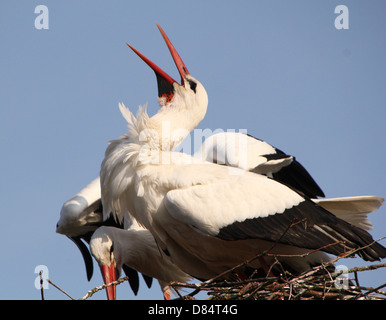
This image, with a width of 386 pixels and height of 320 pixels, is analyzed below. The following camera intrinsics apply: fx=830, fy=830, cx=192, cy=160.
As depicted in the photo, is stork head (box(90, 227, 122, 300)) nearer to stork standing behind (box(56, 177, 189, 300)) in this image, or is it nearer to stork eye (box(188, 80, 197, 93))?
stork standing behind (box(56, 177, 189, 300))

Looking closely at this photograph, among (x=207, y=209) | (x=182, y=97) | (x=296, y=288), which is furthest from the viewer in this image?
(x=182, y=97)

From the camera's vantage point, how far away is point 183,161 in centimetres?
626

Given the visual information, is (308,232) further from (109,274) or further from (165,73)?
(109,274)

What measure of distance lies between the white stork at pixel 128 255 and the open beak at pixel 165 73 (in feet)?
4.63

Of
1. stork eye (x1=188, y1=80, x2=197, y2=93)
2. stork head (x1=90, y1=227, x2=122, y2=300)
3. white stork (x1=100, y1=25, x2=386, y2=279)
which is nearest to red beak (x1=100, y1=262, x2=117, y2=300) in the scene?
stork head (x1=90, y1=227, x2=122, y2=300)

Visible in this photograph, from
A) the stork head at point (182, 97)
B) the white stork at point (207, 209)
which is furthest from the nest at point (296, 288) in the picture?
the stork head at point (182, 97)

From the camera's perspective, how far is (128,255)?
748 cm

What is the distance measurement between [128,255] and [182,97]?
1623mm

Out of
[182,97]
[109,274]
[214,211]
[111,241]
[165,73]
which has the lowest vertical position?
[109,274]

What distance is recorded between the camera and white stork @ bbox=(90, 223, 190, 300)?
292 inches

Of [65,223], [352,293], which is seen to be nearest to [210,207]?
[352,293]

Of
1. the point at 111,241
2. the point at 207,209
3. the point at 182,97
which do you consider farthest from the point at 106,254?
the point at 207,209
